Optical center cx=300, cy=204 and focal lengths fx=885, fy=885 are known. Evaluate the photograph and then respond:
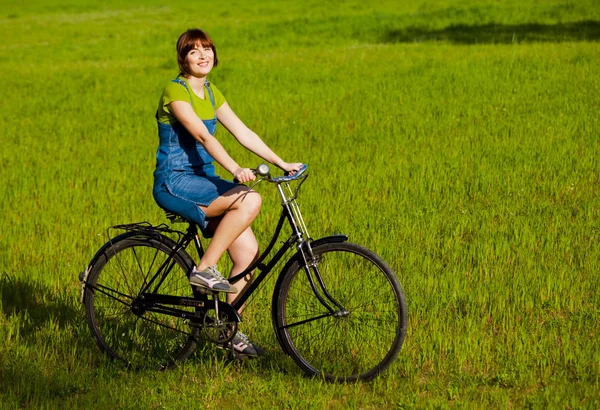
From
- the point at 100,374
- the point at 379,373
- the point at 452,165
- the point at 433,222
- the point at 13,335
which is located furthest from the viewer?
the point at 452,165

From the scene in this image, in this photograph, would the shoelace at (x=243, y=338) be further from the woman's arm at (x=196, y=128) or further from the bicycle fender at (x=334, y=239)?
the woman's arm at (x=196, y=128)

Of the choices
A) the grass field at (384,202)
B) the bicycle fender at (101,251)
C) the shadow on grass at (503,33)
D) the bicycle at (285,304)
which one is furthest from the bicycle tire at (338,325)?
the shadow on grass at (503,33)

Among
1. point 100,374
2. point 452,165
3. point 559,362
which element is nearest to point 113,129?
point 452,165

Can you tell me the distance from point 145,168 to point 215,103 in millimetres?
6021

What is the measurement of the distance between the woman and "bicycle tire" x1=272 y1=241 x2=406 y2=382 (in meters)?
0.33

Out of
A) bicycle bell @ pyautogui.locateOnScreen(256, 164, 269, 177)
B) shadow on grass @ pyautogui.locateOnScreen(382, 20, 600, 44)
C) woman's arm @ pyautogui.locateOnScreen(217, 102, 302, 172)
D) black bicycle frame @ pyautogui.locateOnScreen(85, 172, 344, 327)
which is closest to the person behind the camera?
bicycle bell @ pyautogui.locateOnScreen(256, 164, 269, 177)

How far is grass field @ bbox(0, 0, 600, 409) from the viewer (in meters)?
5.23

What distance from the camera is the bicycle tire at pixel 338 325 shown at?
517 cm

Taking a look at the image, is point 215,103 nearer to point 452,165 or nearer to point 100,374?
point 100,374

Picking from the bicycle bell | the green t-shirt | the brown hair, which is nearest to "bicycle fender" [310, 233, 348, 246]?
the bicycle bell

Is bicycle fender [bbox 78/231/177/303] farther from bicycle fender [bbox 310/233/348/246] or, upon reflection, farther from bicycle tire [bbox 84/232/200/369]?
bicycle fender [bbox 310/233/348/246]

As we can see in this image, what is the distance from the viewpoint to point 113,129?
14.2 meters

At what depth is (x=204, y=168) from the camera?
18.1 ft

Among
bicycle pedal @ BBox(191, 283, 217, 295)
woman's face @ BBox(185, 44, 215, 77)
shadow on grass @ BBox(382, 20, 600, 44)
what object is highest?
shadow on grass @ BBox(382, 20, 600, 44)
